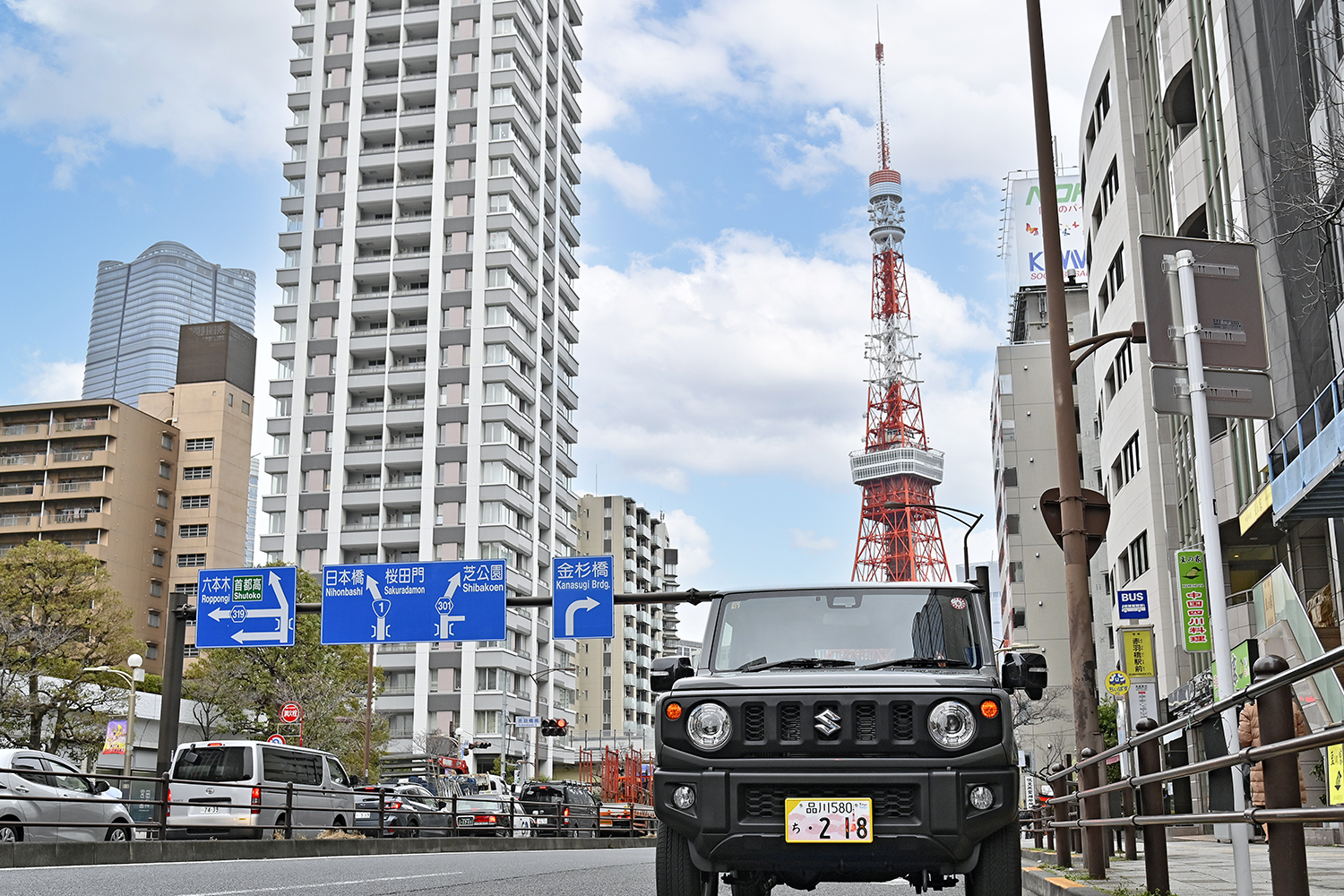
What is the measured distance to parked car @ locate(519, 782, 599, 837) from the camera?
3158cm

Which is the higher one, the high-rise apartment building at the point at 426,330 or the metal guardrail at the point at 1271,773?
the high-rise apartment building at the point at 426,330

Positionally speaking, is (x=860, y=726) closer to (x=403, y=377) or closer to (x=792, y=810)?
(x=792, y=810)

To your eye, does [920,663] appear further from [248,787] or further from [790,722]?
[248,787]

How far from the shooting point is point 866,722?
243 inches

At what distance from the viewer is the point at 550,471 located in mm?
89312

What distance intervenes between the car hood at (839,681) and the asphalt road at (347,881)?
3.87 m

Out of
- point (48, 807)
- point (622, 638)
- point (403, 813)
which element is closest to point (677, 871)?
point (48, 807)

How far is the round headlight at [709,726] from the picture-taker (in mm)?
6258

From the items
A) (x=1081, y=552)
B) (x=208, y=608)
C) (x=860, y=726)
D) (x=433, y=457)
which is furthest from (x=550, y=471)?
(x=860, y=726)

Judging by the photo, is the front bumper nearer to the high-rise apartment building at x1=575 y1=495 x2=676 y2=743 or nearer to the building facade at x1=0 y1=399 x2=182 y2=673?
the building facade at x1=0 y1=399 x2=182 y2=673

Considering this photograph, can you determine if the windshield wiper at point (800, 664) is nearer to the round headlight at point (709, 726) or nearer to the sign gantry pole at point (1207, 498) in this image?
the round headlight at point (709, 726)

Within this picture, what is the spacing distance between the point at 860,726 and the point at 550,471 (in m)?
83.7

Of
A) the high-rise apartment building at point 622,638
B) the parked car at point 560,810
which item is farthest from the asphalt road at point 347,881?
the high-rise apartment building at point 622,638

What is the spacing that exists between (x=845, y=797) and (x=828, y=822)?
0.14 metres
